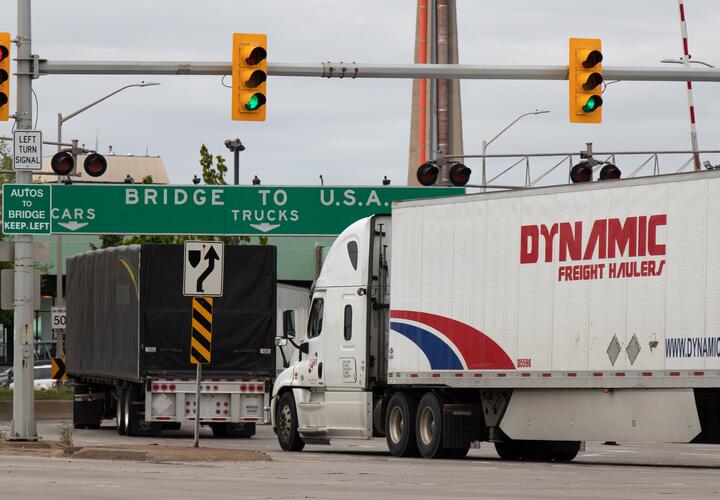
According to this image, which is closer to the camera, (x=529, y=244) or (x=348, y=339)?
(x=529, y=244)

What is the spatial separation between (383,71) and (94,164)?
6.18 meters

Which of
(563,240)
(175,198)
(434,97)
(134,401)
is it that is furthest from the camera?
(434,97)

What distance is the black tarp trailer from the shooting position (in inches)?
1252

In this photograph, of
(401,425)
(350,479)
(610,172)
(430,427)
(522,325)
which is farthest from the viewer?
(610,172)

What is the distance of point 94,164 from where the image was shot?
28953 mm

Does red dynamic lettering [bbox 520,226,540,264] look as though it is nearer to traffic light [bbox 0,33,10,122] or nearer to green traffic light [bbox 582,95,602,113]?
green traffic light [bbox 582,95,602,113]

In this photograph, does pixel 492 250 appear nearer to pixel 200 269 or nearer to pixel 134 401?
pixel 200 269

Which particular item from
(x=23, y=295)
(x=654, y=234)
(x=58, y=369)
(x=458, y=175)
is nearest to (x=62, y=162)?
(x=23, y=295)

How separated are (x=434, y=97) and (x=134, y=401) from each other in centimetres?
1388

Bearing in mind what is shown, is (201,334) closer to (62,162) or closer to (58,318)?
(62,162)

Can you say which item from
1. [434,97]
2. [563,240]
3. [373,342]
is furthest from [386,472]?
[434,97]

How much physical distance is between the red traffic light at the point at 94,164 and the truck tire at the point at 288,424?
5012 millimetres

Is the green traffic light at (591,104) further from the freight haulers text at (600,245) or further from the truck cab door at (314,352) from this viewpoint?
the truck cab door at (314,352)

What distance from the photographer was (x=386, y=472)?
66.0 ft
